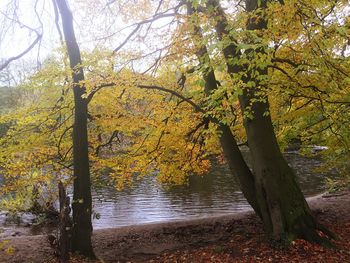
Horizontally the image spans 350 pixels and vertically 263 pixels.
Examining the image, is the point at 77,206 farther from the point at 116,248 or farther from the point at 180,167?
the point at 180,167

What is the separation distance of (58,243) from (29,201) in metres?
9.21

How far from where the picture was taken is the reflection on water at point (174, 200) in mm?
18375

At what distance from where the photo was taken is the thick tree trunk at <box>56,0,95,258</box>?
30.0ft

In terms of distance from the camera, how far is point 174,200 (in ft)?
70.7

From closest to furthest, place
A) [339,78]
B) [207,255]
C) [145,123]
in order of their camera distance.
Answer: [339,78] → [207,255] → [145,123]

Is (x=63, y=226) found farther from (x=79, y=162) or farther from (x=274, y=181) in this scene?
(x=274, y=181)

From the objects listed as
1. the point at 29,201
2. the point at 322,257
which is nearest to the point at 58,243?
the point at 322,257

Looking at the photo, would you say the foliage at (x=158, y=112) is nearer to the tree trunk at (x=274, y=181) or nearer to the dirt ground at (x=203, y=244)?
the tree trunk at (x=274, y=181)

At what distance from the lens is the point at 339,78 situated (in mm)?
6867

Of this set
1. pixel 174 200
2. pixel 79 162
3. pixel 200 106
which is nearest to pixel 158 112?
pixel 200 106

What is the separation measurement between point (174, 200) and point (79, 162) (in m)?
12.8

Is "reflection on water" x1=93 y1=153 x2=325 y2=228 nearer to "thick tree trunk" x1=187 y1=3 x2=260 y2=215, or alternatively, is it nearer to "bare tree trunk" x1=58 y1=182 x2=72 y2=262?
"bare tree trunk" x1=58 y1=182 x2=72 y2=262

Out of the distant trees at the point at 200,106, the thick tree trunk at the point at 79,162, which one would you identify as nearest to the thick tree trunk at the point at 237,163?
the distant trees at the point at 200,106

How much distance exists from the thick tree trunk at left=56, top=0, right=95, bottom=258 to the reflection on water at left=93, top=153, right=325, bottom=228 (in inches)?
317
